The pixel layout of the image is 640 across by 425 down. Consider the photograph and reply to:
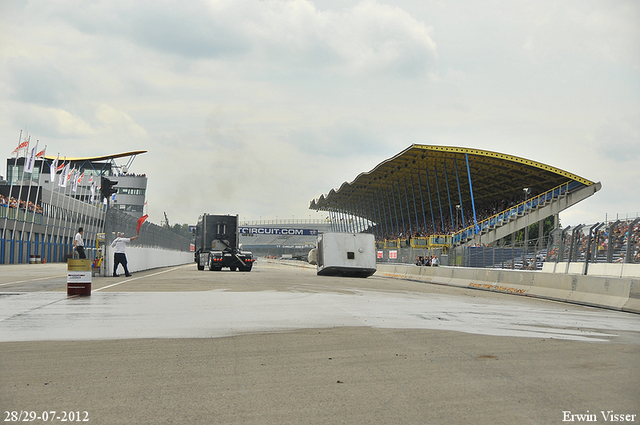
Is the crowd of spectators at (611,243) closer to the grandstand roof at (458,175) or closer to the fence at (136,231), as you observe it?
the fence at (136,231)

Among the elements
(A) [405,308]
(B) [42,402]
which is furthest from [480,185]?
(B) [42,402]

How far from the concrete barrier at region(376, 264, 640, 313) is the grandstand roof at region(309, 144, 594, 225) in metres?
30.4

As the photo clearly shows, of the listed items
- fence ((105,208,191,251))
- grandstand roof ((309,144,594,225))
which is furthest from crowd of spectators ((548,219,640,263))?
grandstand roof ((309,144,594,225))

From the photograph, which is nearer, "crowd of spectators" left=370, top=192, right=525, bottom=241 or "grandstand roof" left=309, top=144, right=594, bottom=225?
"grandstand roof" left=309, top=144, right=594, bottom=225

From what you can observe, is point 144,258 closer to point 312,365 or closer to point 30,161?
point 30,161

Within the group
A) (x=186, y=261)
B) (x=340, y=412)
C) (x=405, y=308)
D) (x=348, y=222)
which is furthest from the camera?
(x=348, y=222)

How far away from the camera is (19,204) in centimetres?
5838

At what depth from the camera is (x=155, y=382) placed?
6168 mm

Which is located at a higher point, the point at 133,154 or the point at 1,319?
the point at 133,154

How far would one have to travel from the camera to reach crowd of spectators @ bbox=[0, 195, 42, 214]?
5489 cm

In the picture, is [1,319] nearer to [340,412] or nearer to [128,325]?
[128,325]

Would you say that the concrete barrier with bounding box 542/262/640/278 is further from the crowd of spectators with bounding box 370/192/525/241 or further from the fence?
the crowd of spectators with bounding box 370/192/525/241

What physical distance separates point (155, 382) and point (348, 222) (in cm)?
11391

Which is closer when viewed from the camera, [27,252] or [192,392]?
[192,392]
